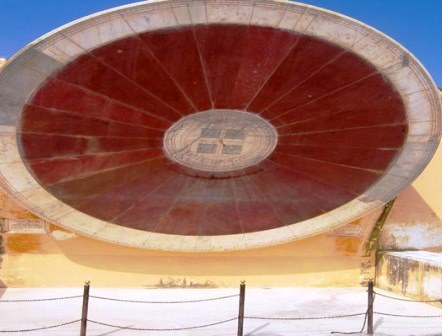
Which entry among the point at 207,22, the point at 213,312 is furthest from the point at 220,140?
the point at 213,312

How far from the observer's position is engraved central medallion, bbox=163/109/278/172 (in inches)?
247

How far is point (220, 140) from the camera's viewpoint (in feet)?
21.6

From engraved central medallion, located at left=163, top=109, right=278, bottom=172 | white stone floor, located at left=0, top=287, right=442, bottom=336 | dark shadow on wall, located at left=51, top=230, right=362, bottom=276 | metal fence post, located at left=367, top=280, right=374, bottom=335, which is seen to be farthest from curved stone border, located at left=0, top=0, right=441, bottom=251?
metal fence post, located at left=367, top=280, right=374, bottom=335

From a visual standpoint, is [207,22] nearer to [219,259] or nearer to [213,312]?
[213,312]

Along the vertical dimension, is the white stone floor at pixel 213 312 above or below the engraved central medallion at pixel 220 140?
below

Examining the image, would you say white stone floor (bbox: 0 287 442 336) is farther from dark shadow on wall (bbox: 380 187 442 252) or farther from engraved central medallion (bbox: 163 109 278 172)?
engraved central medallion (bbox: 163 109 278 172)

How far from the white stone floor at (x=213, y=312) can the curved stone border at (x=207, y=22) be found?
84cm

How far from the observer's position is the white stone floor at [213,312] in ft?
17.6

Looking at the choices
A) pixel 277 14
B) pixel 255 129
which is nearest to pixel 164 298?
pixel 255 129

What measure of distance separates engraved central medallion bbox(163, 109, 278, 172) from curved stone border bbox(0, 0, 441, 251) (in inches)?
49.8

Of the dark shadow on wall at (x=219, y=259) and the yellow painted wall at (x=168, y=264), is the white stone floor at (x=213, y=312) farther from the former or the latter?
the dark shadow on wall at (x=219, y=259)

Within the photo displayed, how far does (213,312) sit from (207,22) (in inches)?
141

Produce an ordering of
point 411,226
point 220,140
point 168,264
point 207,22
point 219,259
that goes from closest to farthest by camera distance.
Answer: point 207,22 < point 220,140 < point 168,264 < point 219,259 < point 411,226

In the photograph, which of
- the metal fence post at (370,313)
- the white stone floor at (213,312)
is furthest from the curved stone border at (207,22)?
the metal fence post at (370,313)
